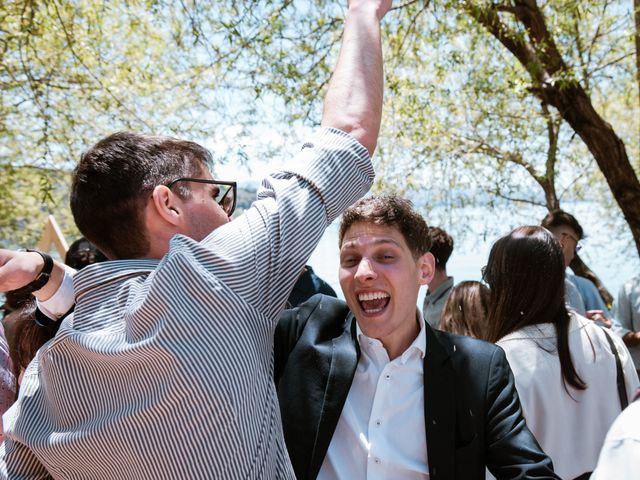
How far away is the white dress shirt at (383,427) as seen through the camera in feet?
7.06

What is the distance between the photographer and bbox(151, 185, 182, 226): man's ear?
1392mm

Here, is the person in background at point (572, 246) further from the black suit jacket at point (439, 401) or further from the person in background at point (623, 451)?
the person in background at point (623, 451)

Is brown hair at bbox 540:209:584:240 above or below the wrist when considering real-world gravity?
above

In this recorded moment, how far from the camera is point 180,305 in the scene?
1.19m

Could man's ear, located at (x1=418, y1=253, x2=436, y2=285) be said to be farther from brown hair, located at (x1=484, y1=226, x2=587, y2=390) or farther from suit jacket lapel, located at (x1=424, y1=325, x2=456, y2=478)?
brown hair, located at (x1=484, y1=226, x2=587, y2=390)

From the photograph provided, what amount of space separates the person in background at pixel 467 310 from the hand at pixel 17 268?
2.88 metres

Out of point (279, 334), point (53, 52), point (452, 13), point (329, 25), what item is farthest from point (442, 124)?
point (279, 334)

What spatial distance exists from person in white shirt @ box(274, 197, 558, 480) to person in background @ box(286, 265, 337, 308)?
1.27 metres

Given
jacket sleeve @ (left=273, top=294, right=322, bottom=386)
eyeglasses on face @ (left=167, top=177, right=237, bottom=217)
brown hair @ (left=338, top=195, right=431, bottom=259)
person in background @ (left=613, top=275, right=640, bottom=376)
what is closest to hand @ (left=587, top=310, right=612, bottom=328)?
person in background @ (left=613, top=275, right=640, bottom=376)

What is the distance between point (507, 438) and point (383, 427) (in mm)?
359

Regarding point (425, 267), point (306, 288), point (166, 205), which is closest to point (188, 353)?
point (166, 205)

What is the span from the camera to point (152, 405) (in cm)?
117

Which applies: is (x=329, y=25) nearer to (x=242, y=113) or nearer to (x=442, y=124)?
(x=242, y=113)

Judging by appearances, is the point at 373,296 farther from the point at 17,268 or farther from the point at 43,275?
the point at 17,268
